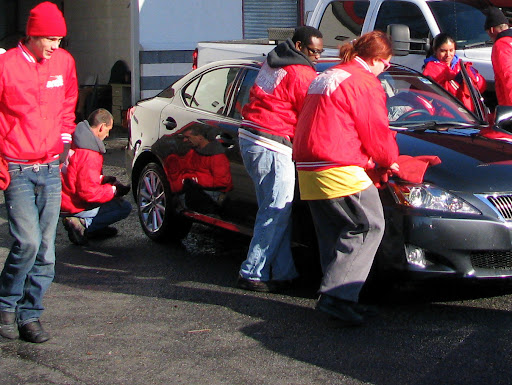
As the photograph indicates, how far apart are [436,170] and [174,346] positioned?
1.87m

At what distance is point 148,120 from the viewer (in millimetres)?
7770

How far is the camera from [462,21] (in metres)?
9.47

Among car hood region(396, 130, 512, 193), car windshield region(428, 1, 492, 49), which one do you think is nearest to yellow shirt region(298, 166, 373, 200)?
car hood region(396, 130, 512, 193)

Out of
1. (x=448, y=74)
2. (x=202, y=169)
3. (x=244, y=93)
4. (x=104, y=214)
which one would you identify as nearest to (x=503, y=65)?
(x=448, y=74)

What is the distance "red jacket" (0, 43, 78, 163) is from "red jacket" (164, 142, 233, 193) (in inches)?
72.0

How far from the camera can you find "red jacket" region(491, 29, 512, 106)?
7844 millimetres

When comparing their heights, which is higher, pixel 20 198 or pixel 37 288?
pixel 20 198

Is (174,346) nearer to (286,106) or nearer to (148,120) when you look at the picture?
(286,106)

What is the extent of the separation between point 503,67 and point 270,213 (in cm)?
297

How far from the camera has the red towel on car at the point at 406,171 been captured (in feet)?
17.5

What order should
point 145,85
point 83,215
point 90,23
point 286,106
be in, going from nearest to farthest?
point 286,106 < point 83,215 < point 145,85 < point 90,23

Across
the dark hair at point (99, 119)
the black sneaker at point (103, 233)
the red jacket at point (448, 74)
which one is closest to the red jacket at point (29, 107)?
the dark hair at point (99, 119)

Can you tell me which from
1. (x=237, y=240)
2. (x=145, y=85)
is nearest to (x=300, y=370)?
(x=237, y=240)

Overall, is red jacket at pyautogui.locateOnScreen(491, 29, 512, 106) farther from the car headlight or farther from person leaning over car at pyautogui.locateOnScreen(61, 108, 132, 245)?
person leaning over car at pyautogui.locateOnScreen(61, 108, 132, 245)
